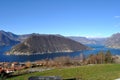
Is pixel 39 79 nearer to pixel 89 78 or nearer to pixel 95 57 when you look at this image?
pixel 89 78

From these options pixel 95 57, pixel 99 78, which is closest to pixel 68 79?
pixel 99 78

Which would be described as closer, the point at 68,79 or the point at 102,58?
the point at 68,79

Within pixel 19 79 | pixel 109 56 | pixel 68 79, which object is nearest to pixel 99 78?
pixel 68 79

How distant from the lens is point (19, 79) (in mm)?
29141

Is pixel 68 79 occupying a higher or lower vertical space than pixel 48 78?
lower

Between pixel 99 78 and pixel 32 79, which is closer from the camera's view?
pixel 32 79

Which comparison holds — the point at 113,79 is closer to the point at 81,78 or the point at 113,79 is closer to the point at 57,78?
the point at 81,78

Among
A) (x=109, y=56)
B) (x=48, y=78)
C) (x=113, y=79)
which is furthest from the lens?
(x=109, y=56)

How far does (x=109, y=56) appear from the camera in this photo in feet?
396

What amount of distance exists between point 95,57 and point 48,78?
11888cm

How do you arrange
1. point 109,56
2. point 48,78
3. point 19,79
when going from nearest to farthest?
point 48,78
point 19,79
point 109,56

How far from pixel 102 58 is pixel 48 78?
112 meters

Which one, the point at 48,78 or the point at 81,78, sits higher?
the point at 48,78

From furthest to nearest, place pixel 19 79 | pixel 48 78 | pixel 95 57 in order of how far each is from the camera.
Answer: pixel 95 57
pixel 19 79
pixel 48 78
